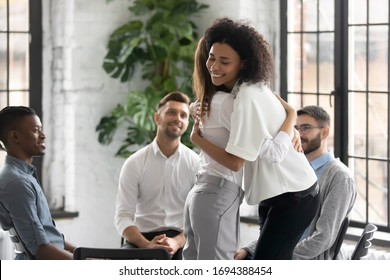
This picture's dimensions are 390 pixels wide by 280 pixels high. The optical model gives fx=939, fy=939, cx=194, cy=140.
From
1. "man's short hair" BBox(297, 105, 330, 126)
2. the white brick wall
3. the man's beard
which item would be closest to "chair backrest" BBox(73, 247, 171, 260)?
the man's beard

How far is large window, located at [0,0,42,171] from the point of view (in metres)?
7.08

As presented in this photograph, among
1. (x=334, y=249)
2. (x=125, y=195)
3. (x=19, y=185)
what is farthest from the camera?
(x=125, y=195)

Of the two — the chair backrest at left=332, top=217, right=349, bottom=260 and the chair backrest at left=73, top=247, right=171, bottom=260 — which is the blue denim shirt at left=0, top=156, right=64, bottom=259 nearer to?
the chair backrest at left=73, top=247, right=171, bottom=260

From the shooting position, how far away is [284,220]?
148 inches

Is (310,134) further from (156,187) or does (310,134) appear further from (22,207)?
(22,207)

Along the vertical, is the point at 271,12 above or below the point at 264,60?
→ above

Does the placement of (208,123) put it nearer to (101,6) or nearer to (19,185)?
(19,185)

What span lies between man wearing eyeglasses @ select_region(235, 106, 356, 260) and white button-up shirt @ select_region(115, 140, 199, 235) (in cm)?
79

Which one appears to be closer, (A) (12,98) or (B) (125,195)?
(B) (125,195)

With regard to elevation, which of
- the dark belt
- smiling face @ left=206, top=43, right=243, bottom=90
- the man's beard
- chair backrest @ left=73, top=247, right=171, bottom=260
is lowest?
chair backrest @ left=73, top=247, right=171, bottom=260

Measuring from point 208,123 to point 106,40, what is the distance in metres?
3.64

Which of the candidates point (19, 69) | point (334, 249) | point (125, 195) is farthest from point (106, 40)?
point (334, 249)

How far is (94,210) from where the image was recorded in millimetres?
7418
